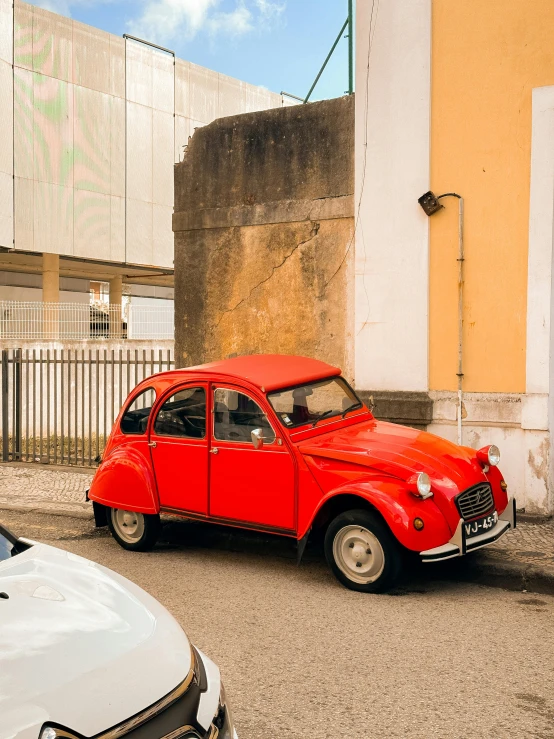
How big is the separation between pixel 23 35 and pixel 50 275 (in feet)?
27.9

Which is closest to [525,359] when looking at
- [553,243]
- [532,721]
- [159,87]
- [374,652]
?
[553,243]

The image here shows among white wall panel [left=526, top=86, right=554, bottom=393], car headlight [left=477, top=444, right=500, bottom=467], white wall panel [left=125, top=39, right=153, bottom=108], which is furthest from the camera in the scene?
white wall panel [left=125, top=39, right=153, bottom=108]

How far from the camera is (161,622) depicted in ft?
9.29

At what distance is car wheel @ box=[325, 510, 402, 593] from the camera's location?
580 cm

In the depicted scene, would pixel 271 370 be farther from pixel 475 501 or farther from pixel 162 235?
pixel 162 235

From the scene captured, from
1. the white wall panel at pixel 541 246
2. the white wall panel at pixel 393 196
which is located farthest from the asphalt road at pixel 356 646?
the white wall panel at pixel 393 196

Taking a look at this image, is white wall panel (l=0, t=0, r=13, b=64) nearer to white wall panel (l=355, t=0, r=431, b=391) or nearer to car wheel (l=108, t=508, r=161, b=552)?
white wall panel (l=355, t=0, r=431, b=391)

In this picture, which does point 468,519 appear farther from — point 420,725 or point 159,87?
point 159,87

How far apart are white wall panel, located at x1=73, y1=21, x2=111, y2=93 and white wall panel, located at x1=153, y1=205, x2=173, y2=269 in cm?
521

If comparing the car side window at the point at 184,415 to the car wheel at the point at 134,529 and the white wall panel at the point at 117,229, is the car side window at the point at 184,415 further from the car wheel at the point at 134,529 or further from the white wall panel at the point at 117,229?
the white wall panel at the point at 117,229

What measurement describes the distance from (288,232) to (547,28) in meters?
3.66

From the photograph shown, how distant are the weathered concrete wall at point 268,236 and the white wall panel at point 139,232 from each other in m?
22.1

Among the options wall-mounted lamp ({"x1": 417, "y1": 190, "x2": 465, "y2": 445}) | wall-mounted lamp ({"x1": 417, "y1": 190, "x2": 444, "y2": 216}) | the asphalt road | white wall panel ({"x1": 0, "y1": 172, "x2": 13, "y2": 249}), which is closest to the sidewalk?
the asphalt road

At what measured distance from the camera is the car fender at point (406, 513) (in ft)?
18.6
